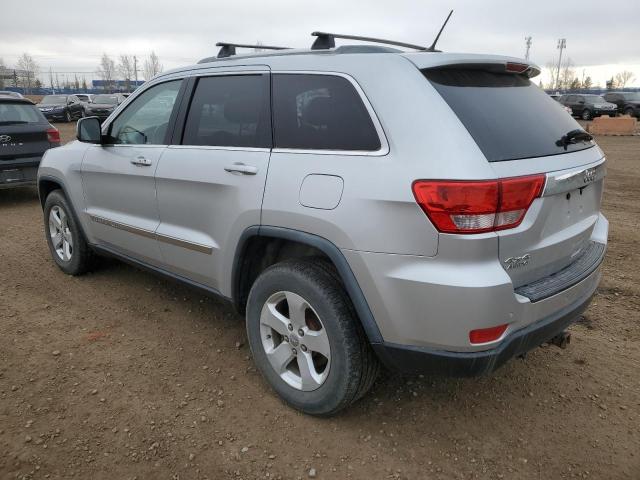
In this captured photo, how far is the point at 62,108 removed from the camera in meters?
27.5

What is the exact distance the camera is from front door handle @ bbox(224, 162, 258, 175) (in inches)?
109

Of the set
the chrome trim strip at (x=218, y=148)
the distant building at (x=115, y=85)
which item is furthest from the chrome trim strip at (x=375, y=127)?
the distant building at (x=115, y=85)

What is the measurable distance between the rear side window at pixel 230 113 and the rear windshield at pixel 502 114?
0.97m

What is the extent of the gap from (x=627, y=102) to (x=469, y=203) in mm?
34603

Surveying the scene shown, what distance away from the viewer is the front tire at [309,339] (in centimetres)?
249

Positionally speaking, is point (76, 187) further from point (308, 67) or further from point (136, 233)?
point (308, 67)

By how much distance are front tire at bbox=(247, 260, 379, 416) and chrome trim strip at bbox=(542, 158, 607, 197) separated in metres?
1.04

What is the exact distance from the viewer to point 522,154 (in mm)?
2314

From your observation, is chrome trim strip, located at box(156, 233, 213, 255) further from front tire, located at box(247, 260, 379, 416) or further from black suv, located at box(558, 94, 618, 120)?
black suv, located at box(558, 94, 618, 120)

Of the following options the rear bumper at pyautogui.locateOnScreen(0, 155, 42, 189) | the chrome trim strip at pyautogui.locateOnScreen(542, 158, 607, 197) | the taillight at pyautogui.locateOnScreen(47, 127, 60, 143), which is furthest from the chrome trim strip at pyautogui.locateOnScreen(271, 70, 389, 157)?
the taillight at pyautogui.locateOnScreen(47, 127, 60, 143)

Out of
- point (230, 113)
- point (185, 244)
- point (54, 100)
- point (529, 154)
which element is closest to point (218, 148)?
point (230, 113)

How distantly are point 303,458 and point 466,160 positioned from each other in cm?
158

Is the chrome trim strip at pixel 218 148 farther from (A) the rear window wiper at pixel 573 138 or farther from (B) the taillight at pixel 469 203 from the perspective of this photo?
(A) the rear window wiper at pixel 573 138

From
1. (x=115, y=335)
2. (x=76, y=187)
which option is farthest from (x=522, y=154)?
(x=76, y=187)
